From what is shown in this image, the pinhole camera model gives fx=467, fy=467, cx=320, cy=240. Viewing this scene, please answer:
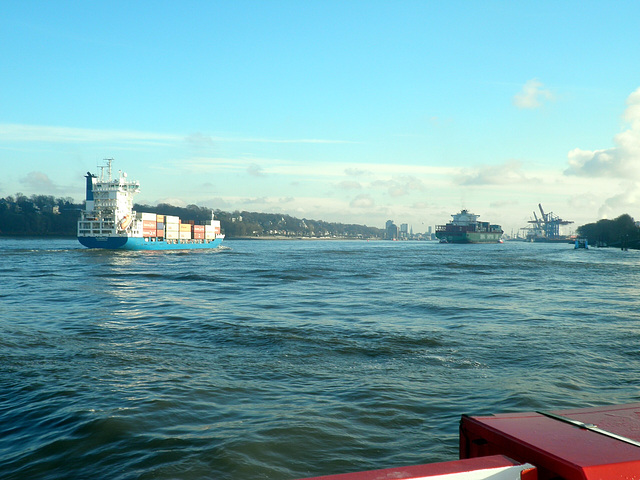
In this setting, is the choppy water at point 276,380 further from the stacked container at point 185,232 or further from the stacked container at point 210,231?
the stacked container at point 210,231

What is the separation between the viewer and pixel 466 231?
168250 mm

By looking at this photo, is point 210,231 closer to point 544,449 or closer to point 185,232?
point 185,232

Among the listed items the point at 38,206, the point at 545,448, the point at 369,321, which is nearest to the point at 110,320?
the point at 369,321

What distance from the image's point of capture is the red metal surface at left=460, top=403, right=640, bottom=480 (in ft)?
9.29

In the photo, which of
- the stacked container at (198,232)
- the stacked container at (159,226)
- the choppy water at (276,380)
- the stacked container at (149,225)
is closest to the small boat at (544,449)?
the choppy water at (276,380)

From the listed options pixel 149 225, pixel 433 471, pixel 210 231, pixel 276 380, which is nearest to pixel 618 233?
pixel 210 231

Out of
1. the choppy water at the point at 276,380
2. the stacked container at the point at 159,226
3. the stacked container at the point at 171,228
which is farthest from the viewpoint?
the stacked container at the point at 171,228

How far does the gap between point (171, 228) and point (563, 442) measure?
9107cm

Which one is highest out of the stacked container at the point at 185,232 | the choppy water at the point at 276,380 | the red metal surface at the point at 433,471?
the stacked container at the point at 185,232

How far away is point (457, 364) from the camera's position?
10211mm

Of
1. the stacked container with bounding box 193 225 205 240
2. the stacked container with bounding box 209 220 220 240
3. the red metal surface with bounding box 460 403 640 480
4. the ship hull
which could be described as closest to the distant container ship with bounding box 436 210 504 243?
the ship hull

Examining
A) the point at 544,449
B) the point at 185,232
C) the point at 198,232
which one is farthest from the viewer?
the point at 198,232

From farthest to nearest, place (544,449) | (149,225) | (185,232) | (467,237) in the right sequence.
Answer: (467,237) → (185,232) → (149,225) → (544,449)

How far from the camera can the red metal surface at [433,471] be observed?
9.27ft
